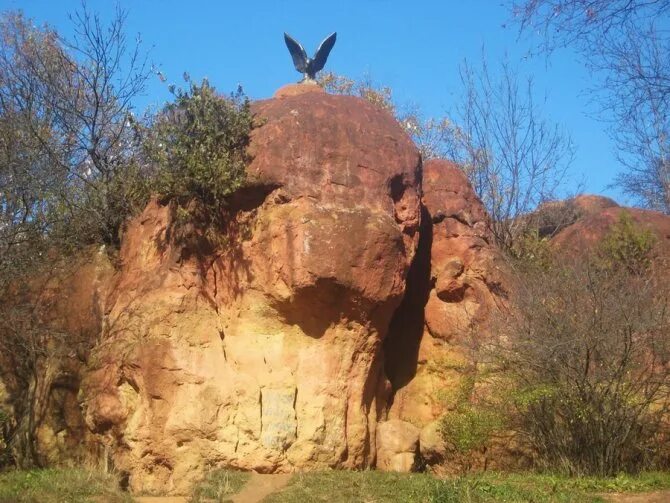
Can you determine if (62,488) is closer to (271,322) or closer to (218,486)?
(218,486)

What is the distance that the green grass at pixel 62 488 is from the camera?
29.7 ft

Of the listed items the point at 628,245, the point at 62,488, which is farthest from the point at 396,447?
the point at 628,245

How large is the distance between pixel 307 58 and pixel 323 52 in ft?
1.04

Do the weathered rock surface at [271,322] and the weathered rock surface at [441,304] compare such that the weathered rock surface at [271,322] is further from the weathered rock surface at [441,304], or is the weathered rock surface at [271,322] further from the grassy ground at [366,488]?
the weathered rock surface at [441,304]

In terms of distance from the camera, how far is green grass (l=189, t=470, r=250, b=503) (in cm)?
946

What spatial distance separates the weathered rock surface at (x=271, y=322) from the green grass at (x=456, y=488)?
3.10 feet

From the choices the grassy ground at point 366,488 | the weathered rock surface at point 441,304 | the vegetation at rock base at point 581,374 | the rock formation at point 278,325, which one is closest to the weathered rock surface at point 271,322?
the rock formation at point 278,325

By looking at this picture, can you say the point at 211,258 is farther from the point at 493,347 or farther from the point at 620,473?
the point at 620,473

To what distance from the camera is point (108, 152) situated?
1470cm

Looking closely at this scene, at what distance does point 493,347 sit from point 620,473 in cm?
230

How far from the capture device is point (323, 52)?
47.6 feet

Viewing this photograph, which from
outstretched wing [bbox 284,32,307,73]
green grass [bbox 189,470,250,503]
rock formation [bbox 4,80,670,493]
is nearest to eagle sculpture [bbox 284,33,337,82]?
outstretched wing [bbox 284,32,307,73]

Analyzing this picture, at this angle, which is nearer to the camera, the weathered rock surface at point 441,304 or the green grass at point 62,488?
the green grass at point 62,488

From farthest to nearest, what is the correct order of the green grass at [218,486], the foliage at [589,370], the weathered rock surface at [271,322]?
the weathered rock surface at [271,322]
the foliage at [589,370]
the green grass at [218,486]
